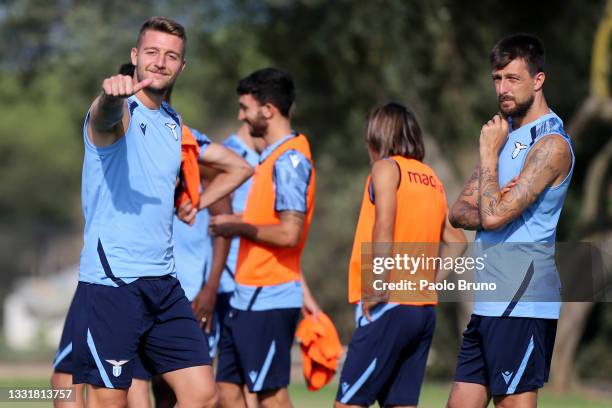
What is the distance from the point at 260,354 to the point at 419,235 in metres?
1.43

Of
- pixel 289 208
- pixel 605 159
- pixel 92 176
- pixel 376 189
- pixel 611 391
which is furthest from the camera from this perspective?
pixel 611 391

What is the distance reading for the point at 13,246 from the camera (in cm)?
3638

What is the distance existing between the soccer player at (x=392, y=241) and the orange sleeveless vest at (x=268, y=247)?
72 centimetres

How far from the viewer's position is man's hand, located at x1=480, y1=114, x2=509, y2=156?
5.78 m

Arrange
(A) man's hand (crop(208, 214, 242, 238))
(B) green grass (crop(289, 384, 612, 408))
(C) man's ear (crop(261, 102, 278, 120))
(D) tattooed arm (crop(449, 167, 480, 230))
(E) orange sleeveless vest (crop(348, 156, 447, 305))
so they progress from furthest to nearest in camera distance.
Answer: (B) green grass (crop(289, 384, 612, 408)), (C) man's ear (crop(261, 102, 278, 120)), (A) man's hand (crop(208, 214, 242, 238)), (E) orange sleeveless vest (crop(348, 156, 447, 305)), (D) tattooed arm (crop(449, 167, 480, 230))

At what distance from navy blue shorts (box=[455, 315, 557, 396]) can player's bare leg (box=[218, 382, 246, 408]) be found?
2264mm

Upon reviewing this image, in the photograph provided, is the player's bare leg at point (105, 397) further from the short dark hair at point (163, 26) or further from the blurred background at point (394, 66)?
the blurred background at point (394, 66)

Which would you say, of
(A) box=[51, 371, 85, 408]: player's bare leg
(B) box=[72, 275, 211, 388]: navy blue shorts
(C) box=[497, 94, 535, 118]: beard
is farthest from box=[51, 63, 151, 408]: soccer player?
(C) box=[497, 94, 535, 118]: beard

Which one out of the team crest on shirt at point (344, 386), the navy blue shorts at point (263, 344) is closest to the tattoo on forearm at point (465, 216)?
the team crest on shirt at point (344, 386)

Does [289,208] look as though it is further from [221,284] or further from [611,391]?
[611,391]

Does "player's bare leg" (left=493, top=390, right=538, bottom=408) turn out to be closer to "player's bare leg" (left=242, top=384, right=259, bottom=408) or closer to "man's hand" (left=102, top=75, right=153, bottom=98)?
"player's bare leg" (left=242, top=384, right=259, bottom=408)

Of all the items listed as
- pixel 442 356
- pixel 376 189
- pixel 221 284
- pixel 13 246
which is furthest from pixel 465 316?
pixel 13 246

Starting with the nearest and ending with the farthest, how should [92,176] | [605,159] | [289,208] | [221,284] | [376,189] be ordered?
[92,176]
[376,189]
[289,208]
[221,284]
[605,159]

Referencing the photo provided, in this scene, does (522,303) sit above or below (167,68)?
below
